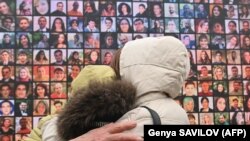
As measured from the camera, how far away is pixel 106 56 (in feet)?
4.94

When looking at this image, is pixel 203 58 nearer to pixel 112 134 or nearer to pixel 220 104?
pixel 220 104

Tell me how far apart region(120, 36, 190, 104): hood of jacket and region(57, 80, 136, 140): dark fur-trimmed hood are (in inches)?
0.7

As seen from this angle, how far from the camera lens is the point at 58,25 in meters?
1.50

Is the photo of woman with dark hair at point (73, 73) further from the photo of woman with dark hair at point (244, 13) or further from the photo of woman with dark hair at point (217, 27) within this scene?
the photo of woman with dark hair at point (244, 13)

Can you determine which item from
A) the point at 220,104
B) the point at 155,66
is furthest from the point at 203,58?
the point at 155,66

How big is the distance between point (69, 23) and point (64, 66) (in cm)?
18

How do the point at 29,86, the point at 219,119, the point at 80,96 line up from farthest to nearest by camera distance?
the point at 219,119, the point at 29,86, the point at 80,96

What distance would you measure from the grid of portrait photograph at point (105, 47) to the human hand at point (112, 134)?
2.99ft

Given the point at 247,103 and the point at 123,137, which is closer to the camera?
the point at 123,137

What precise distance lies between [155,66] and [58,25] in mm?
1044

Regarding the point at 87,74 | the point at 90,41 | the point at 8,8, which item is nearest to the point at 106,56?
the point at 90,41

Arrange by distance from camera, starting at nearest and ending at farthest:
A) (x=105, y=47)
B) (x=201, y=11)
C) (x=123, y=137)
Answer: (x=123, y=137) < (x=105, y=47) < (x=201, y=11)

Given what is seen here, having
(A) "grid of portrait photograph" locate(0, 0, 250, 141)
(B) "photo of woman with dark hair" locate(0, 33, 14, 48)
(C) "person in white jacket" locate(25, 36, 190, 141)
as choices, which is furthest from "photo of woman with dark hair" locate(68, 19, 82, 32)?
(C) "person in white jacket" locate(25, 36, 190, 141)

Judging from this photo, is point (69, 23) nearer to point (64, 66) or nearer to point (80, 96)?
point (64, 66)
